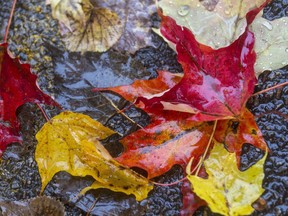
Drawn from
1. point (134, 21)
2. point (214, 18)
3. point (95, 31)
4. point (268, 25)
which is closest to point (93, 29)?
point (95, 31)

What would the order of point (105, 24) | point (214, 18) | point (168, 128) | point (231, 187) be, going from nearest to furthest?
point (231, 187) → point (168, 128) → point (214, 18) → point (105, 24)

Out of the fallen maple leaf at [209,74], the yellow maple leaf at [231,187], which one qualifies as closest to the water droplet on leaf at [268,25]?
the fallen maple leaf at [209,74]

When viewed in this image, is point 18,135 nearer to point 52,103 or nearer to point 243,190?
point 52,103

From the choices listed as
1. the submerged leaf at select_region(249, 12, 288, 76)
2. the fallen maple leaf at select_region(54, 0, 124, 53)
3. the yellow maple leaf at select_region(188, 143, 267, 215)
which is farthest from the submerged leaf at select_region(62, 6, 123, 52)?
the yellow maple leaf at select_region(188, 143, 267, 215)

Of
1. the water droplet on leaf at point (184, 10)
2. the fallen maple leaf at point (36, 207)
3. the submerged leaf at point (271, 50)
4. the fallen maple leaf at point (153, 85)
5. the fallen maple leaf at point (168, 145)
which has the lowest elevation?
the fallen maple leaf at point (36, 207)

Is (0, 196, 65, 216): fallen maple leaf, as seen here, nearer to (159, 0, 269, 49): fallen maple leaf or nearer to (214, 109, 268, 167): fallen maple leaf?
(214, 109, 268, 167): fallen maple leaf

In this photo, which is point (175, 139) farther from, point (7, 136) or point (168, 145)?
point (7, 136)

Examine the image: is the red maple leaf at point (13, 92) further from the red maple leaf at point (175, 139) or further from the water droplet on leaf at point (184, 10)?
the water droplet on leaf at point (184, 10)
